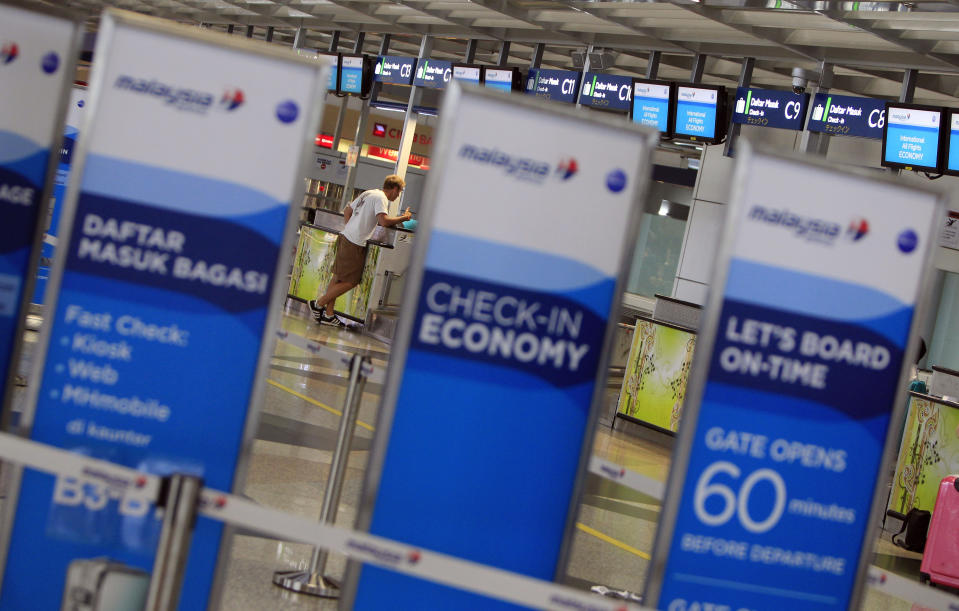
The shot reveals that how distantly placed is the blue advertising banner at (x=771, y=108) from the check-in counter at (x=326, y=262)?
4271 mm

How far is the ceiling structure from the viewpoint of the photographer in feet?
39.5

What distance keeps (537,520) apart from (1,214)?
1894 millimetres

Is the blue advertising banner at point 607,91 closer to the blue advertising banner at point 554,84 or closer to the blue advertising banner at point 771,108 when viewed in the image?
the blue advertising banner at point 554,84

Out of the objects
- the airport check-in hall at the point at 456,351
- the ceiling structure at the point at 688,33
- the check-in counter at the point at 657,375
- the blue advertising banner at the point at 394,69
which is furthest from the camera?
the blue advertising banner at the point at 394,69

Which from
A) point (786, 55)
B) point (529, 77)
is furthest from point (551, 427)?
point (529, 77)

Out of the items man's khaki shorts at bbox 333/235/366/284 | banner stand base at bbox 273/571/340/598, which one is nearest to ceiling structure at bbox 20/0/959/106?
man's khaki shorts at bbox 333/235/366/284

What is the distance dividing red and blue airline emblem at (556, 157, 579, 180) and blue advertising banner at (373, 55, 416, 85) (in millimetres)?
15558

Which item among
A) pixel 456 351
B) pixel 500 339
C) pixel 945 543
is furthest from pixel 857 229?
pixel 945 543

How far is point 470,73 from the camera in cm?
1730

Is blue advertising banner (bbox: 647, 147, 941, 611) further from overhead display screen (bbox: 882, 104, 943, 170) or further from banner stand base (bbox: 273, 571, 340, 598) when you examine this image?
overhead display screen (bbox: 882, 104, 943, 170)

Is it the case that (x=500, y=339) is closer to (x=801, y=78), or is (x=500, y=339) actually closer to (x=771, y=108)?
(x=771, y=108)

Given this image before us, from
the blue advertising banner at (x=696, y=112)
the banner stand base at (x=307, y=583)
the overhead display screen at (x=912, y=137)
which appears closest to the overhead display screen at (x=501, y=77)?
the blue advertising banner at (x=696, y=112)

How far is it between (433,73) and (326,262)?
4354 millimetres

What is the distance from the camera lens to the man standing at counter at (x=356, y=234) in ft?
45.4
